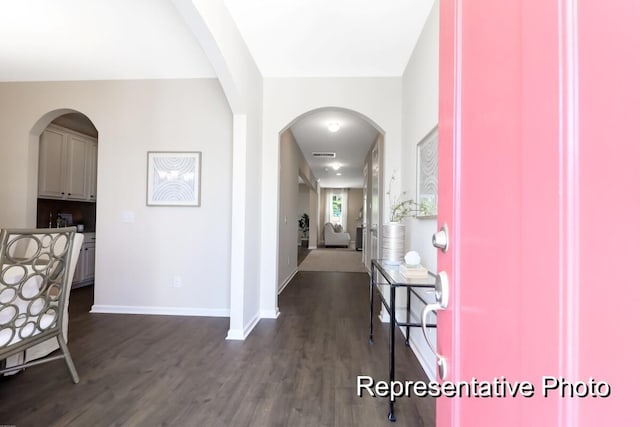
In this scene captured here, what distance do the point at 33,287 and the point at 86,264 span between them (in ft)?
10.0

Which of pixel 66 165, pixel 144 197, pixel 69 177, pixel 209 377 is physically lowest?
pixel 209 377

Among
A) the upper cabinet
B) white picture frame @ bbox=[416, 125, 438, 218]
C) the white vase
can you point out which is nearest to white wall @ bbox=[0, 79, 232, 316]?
the upper cabinet

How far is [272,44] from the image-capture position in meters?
2.58

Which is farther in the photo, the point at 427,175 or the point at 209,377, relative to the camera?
the point at 427,175

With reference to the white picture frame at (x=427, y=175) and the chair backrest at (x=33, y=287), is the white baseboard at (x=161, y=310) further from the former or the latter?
the white picture frame at (x=427, y=175)

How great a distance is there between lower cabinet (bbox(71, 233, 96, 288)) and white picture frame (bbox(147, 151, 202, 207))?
1.84 meters

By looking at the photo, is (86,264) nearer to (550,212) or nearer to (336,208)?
(550,212)

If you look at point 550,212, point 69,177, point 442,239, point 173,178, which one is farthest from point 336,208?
point 550,212

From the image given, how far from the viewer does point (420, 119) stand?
2312 mm

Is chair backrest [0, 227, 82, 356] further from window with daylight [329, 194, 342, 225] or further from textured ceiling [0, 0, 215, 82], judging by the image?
window with daylight [329, 194, 342, 225]

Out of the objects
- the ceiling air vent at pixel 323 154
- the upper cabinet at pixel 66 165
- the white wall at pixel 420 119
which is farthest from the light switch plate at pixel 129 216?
the ceiling air vent at pixel 323 154

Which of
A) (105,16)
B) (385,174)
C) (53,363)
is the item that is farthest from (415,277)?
(105,16)

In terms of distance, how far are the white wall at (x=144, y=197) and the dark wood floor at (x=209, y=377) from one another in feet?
1.08

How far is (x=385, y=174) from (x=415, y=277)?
157 cm
